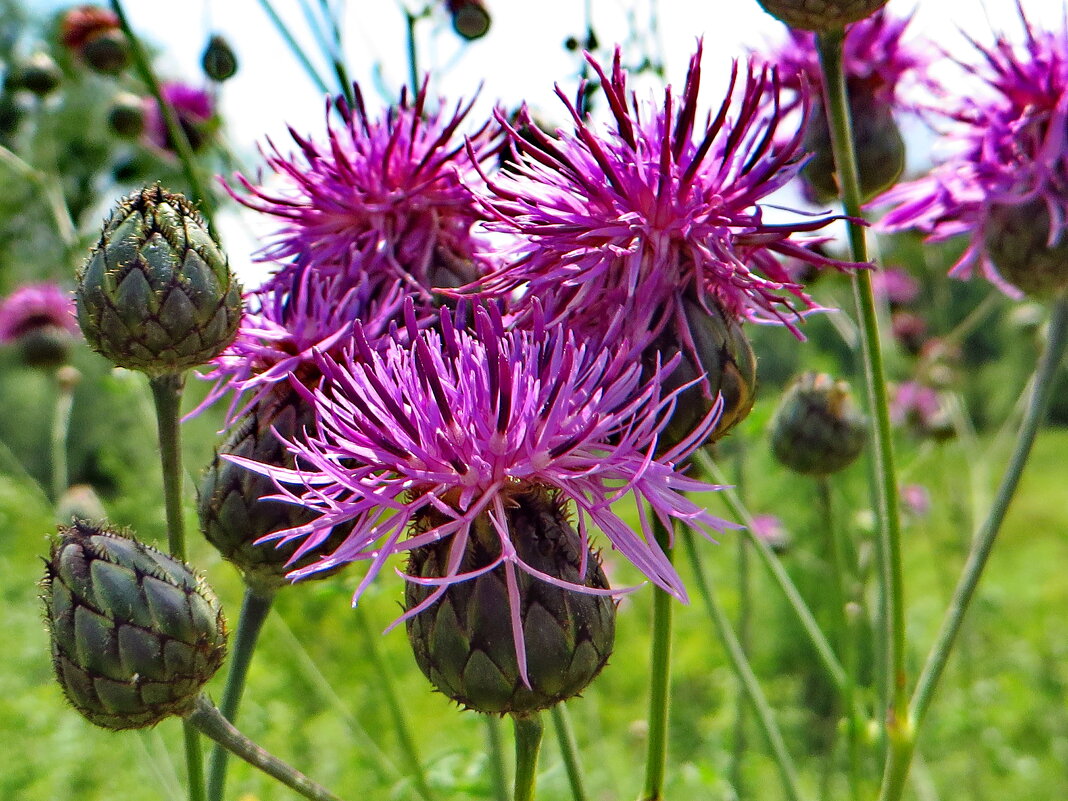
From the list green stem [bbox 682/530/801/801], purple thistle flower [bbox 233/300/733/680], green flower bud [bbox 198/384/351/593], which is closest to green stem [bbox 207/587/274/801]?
green flower bud [bbox 198/384/351/593]

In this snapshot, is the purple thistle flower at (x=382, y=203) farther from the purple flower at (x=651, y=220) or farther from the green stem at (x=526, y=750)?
the green stem at (x=526, y=750)

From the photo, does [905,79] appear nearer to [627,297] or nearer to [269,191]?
[627,297]

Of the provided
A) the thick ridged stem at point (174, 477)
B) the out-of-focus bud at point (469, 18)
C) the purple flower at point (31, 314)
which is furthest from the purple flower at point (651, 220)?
the purple flower at point (31, 314)

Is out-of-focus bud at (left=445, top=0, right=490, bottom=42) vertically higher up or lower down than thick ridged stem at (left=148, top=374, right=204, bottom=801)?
higher up

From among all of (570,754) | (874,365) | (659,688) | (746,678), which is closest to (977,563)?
(874,365)

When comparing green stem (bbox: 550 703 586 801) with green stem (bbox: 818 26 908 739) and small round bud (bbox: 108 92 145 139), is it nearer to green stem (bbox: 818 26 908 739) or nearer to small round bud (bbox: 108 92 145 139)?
green stem (bbox: 818 26 908 739)

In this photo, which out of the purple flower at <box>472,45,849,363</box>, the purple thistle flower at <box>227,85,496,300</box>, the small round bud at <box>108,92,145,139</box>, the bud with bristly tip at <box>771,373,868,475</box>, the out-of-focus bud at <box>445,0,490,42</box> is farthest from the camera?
the small round bud at <box>108,92,145,139</box>

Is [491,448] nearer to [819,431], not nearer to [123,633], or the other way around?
[123,633]

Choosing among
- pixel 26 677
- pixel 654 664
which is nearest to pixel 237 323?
pixel 654 664
